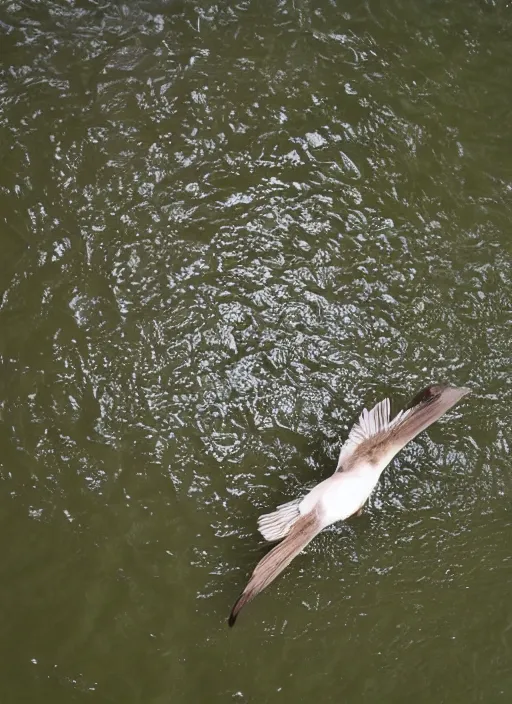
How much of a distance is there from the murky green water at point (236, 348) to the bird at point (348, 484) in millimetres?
62

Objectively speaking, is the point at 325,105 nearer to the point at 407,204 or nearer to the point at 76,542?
the point at 407,204

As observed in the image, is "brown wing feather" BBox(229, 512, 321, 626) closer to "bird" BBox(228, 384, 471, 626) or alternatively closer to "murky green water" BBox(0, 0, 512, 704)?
"bird" BBox(228, 384, 471, 626)

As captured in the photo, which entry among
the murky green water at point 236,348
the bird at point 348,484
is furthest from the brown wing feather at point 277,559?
the murky green water at point 236,348

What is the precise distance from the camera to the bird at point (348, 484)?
3.63 feet

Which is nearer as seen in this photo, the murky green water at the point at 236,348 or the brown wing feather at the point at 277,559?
the brown wing feather at the point at 277,559

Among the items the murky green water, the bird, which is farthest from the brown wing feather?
the murky green water

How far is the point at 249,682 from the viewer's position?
1.23 meters

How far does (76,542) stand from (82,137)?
0.76 meters

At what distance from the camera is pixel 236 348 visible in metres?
1.25

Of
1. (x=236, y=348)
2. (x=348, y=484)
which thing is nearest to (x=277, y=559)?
(x=348, y=484)

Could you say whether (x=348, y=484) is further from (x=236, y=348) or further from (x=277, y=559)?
(x=236, y=348)

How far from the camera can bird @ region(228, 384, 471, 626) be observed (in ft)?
3.63

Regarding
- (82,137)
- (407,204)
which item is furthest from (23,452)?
(407,204)

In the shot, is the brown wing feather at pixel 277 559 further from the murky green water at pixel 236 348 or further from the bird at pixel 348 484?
the murky green water at pixel 236 348
